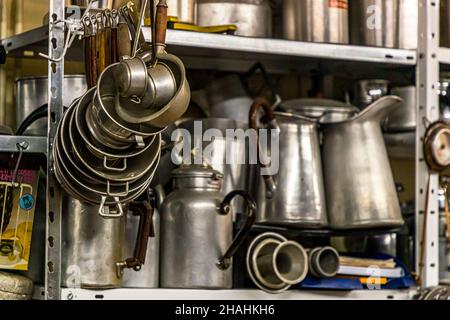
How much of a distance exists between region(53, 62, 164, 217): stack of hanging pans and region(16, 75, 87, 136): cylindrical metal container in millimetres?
253

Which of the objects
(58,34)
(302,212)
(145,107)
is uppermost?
(58,34)

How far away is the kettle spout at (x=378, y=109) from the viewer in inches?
86.7

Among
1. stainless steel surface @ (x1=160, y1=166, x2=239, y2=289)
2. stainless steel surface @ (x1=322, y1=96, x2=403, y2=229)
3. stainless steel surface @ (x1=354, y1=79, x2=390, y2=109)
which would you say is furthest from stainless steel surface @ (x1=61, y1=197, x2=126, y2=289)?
stainless steel surface @ (x1=354, y1=79, x2=390, y2=109)

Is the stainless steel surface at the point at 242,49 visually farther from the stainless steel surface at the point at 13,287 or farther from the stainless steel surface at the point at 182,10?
the stainless steel surface at the point at 13,287

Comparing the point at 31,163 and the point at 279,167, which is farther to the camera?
the point at 279,167

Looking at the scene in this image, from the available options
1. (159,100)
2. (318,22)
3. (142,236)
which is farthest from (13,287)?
(318,22)

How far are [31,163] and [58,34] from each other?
0.27 m

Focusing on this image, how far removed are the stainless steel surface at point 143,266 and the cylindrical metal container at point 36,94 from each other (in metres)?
0.26

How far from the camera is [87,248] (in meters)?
1.94

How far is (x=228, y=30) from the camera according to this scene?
6.93 ft

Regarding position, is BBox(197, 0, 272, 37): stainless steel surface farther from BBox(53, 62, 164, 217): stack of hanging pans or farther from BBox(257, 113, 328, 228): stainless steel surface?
BBox(53, 62, 164, 217): stack of hanging pans

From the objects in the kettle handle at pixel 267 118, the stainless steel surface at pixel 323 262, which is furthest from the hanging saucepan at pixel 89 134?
the stainless steel surface at pixel 323 262
